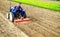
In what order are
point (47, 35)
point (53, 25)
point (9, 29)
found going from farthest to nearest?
point (53, 25), point (9, 29), point (47, 35)

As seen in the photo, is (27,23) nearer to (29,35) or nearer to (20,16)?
(20,16)

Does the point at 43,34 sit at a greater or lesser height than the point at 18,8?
lesser

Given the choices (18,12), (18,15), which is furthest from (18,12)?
(18,15)

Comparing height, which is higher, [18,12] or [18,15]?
[18,12]

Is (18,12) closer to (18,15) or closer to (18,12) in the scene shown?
(18,12)

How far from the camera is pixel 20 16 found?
902cm

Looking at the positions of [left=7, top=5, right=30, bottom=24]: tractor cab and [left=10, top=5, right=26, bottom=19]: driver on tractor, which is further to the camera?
[left=10, top=5, right=26, bottom=19]: driver on tractor

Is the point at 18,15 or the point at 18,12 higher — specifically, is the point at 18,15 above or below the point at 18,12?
below

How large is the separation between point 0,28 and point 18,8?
1.65 meters

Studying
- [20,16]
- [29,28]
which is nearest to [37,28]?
[29,28]

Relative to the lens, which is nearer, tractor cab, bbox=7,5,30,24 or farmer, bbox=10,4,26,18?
tractor cab, bbox=7,5,30,24

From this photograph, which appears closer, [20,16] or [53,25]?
[53,25]

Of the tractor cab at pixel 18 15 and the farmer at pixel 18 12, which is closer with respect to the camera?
the tractor cab at pixel 18 15

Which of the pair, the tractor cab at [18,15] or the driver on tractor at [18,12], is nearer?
the tractor cab at [18,15]
